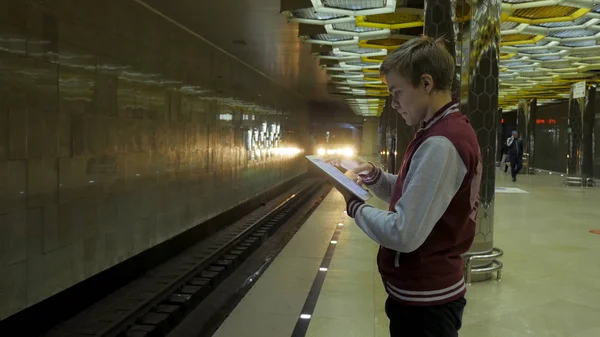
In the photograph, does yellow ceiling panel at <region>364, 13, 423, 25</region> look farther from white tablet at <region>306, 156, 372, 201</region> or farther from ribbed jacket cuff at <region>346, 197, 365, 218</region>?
ribbed jacket cuff at <region>346, 197, 365, 218</region>

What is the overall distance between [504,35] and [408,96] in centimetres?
997

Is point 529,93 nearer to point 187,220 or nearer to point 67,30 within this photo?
point 187,220

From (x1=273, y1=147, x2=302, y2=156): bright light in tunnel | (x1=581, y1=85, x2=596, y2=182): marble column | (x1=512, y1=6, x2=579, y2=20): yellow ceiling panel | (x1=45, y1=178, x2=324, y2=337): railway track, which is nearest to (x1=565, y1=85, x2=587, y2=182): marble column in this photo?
(x1=581, y1=85, x2=596, y2=182): marble column

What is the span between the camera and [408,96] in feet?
5.40

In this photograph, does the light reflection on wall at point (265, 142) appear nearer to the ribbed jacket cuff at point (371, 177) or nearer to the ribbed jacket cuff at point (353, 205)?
the ribbed jacket cuff at point (371, 177)

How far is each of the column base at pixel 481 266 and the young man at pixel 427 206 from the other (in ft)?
12.2

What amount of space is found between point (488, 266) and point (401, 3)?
439cm

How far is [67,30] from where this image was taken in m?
5.41

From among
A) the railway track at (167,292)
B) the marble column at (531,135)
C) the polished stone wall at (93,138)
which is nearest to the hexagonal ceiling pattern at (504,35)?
the polished stone wall at (93,138)

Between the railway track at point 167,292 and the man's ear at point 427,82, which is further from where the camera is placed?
the railway track at point 167,292

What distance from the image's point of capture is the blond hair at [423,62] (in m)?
1.58

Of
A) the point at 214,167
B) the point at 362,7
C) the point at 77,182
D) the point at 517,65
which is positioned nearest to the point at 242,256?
the point at 214,167

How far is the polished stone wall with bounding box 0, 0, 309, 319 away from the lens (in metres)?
4.61

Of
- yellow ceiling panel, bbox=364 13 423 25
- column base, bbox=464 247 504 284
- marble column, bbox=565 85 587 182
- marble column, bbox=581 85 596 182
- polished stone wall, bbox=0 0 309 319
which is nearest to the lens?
polished stone wall, bbox=0 0 309 319
